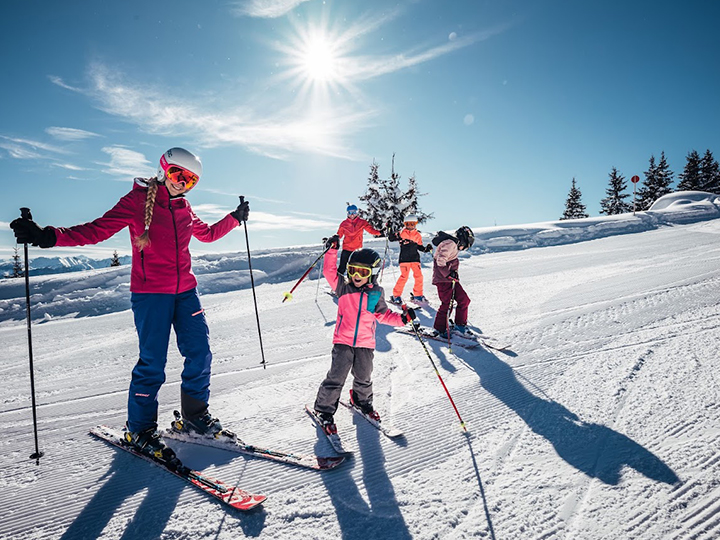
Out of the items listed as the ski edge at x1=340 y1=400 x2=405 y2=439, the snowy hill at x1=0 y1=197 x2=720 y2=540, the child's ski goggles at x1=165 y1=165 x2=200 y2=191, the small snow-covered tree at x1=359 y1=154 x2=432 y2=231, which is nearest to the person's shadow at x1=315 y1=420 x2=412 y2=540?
the snowy hill at x1=0 y1=197 x2=720 y2=540

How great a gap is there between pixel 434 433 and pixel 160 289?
2.53 meters

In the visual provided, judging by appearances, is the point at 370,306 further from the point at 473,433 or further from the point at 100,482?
the point at 100,482

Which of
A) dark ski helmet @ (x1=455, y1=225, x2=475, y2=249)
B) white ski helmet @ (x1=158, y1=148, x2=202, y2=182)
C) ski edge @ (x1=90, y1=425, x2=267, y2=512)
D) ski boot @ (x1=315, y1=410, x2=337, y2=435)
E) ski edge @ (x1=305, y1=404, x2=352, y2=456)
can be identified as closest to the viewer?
ski edge @ (x1=90, y1=425, x2=267, y2=512)

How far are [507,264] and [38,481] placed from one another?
11539 millimetres

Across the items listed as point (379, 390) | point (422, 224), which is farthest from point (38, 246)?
point (422, 224)

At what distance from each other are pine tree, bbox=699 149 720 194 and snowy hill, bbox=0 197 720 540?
4526 centimetres

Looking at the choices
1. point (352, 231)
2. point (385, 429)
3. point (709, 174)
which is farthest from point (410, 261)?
point (709, 174)

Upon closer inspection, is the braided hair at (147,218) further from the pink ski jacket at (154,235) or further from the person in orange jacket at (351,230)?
the person in orange jacket at (351,230)

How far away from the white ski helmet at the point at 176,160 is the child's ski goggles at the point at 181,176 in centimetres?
3

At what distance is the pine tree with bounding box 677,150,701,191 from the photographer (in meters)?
39.2

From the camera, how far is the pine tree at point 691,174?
39156 mm

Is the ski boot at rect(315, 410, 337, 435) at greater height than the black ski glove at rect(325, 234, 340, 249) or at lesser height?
lesser

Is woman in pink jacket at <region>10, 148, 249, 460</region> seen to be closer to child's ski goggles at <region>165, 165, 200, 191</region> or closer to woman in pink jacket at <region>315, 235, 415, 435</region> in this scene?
child's ski goggles at <region>165, 165, 200, 191</region>

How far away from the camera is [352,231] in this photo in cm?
786
